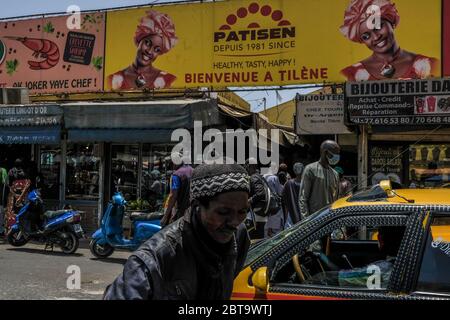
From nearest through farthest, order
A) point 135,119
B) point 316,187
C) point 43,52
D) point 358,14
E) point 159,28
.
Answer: point 316,187 → point 135,119 → point 358,14 → point 159,28 → point 43,52

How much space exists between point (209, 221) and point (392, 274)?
1611 millimetres

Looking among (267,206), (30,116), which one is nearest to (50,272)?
(267,206)

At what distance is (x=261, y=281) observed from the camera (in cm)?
315

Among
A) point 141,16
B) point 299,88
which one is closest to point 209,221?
point 299,88

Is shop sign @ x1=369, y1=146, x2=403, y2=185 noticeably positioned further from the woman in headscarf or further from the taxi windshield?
the taxi windshield

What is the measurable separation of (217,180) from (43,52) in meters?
12.8

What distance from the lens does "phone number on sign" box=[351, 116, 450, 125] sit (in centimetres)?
861

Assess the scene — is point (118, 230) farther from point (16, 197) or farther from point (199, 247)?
point (199, 247)

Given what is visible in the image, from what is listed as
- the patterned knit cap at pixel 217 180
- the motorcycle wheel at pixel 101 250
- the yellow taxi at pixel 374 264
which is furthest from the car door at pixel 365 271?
the motorcycle wheel at pixel 101 250

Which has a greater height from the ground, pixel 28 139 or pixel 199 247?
pixel 28 139

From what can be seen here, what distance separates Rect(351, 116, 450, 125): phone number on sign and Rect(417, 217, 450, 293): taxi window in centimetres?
596

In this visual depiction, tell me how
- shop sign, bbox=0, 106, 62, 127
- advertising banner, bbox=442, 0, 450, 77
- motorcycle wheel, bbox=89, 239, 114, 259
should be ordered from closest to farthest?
motorcycle wheel, bbox=89, 239, 114, 259
advertising banner, bbox=442, 0, 450, 77
shop sign, bbox=0, 106, 62, 127

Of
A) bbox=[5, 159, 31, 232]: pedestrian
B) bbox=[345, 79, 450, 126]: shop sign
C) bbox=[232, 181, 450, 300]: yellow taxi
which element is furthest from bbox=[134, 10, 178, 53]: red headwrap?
bbox=[232, 181, 450, 300]: yellow taxi
